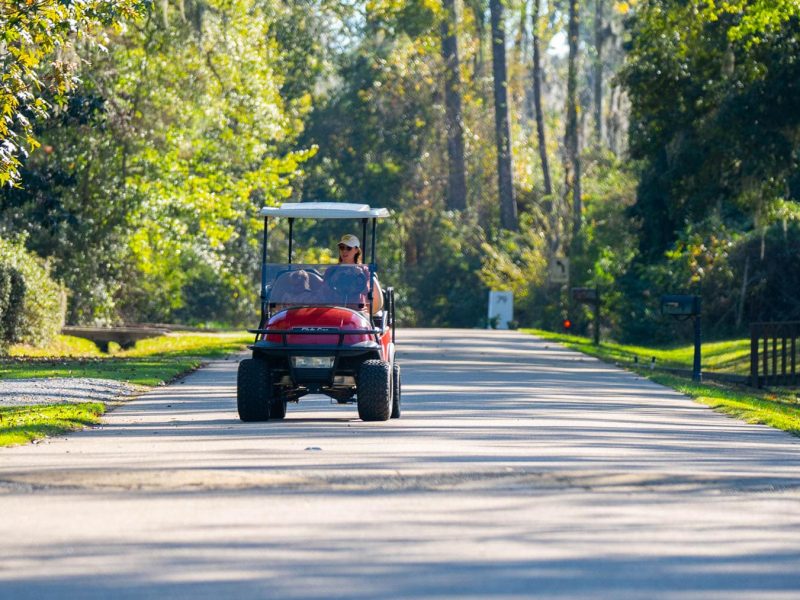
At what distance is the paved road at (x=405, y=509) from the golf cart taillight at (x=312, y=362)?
0.61m

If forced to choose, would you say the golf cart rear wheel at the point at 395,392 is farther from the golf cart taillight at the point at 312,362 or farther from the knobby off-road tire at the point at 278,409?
the knobby off-road tire at the point at 278,409

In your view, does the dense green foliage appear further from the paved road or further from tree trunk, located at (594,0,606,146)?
the paved road

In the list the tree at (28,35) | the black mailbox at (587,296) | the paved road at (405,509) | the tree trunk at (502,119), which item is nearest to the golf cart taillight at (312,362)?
the paved road at (405,509)

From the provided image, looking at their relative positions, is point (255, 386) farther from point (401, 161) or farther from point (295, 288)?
point (401, 161)

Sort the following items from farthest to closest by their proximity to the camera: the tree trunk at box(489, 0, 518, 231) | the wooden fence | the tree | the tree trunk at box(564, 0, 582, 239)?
1. the tree trunk at box(489, 0, 518, 231)
2. the tree trunk at box(564, 0, 582, 239)
3. the wooden fence
4. the tree

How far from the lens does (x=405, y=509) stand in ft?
32.1

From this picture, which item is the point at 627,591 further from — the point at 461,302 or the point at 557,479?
the point at 461,302

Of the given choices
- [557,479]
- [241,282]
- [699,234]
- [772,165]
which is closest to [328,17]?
[241,282]

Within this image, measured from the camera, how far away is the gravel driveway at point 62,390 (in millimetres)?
18594

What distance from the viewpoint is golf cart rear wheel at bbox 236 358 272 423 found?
52.6 feet

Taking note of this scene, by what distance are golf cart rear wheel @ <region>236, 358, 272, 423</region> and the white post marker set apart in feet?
141

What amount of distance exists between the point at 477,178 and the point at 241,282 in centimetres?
2033

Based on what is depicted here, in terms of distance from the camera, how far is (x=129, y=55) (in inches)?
1609

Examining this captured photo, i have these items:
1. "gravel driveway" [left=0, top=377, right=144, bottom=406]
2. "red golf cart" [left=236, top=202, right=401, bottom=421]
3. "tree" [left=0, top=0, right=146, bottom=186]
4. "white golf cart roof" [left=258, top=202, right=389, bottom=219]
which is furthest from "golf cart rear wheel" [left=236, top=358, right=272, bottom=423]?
"tree" [left=0, top=0, right=146, bottom=186]
